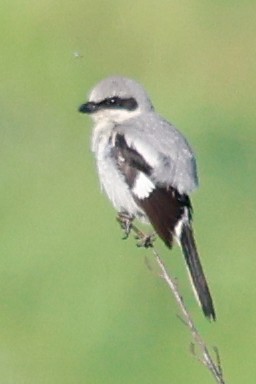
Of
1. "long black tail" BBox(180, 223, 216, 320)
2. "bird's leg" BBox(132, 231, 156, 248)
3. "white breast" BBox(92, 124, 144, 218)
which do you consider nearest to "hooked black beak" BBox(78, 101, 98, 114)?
"white breast" BBox(92, 124, 144, 218)

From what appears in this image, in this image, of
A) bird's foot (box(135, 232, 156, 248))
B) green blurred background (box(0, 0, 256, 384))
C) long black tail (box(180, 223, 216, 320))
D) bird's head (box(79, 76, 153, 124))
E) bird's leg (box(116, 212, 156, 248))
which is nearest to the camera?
long black tail (box(180, 223, 216, 320))

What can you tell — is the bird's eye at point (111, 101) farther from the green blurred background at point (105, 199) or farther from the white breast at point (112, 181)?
the green blurred background at point (105, 199)

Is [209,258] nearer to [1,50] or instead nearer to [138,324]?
[138,324]

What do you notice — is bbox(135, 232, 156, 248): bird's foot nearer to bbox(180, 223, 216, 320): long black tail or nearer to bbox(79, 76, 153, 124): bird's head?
bbox(180, 223, 216, 320): long black tail

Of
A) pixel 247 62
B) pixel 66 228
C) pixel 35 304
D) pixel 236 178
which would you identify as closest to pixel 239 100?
pixel 247 62

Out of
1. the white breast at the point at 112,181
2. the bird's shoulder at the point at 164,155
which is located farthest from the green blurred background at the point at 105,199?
the white breast at the point at 112,181
